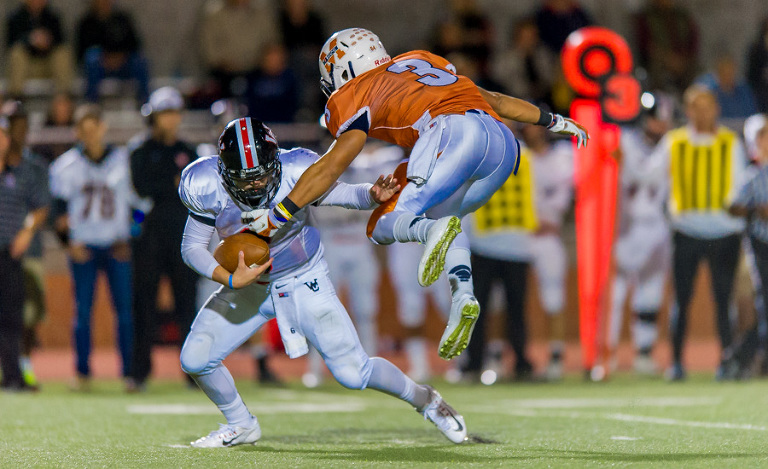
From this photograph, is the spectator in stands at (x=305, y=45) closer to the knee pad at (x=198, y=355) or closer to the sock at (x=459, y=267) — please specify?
the sock at (x=459, y=267)

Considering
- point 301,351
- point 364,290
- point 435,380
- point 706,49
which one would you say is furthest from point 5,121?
point 706,49

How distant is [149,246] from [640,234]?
410 centimetres

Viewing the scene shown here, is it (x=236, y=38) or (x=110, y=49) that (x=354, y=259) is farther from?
(x=110, y=49)

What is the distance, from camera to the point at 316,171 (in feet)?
16.2

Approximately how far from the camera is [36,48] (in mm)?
12414

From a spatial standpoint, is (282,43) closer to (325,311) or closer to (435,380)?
(435,380)

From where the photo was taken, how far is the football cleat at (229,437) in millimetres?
5484

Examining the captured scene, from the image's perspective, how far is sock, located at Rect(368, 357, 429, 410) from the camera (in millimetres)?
5246

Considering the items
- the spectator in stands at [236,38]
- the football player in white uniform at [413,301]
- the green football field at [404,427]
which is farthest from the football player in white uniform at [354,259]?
the spectator in stands at [236,38]

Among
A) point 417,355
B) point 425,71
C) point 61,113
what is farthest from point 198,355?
point 61,113

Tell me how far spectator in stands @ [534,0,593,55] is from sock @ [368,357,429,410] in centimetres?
862

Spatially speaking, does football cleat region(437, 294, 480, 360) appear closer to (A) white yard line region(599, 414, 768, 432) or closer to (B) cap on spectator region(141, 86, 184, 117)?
(A) white yard line region(599, 414, 768, 432)

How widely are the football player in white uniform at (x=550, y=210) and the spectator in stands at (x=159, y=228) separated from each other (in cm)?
288

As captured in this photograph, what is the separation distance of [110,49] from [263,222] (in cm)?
813
